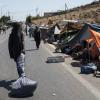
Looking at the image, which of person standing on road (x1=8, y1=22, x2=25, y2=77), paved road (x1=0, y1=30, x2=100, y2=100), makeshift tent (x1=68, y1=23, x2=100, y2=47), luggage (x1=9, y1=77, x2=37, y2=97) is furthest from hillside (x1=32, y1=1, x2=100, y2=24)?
luggage (x1=9, y1=77, x2=37, y2=97)

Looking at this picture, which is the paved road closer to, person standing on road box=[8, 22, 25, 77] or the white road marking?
the white road marking

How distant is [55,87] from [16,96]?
179cm

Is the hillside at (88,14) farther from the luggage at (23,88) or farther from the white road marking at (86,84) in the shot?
the luggage at (23,88)

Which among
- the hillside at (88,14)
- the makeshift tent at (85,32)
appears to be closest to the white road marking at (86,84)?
the makeshift tent at (85,32)

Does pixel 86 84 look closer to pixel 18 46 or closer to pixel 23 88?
pixel 18 46

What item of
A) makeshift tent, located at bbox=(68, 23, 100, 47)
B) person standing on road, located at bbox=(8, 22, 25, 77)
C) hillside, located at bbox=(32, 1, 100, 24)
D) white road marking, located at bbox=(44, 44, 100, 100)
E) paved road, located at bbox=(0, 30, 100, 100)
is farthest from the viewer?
hillside, located at bbox=(32, 1, 100, 24)

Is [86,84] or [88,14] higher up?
[86,84]

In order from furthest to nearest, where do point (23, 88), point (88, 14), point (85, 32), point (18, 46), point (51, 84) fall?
point (88, 14) → point (85, 32) → point (51, 84) → point (18, 46) → point (23, 88)

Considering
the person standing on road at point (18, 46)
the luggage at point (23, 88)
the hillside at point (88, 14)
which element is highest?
the person standing on road at point (18, 46)

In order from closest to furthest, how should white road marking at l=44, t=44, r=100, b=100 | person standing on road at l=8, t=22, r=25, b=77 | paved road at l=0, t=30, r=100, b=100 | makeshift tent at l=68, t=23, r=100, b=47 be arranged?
paved road at l=0, t=30, r=100, b=100
white road marking at l=44, t=44, r=100, b=100
person standing on road at l=8, t=22, r=25, b=77
makeshift tent at l=68, t=23, r=100, b=47

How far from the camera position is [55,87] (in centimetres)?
1307

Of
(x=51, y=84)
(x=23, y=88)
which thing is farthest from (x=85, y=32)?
(x=23, y=88)

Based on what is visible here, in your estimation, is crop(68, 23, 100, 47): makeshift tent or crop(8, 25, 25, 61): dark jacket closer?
crop(8, 25, 25, 61): dark jacket

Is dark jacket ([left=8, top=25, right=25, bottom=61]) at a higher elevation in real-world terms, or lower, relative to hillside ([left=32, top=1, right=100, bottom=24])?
higher
